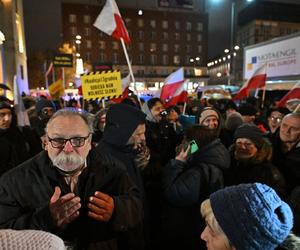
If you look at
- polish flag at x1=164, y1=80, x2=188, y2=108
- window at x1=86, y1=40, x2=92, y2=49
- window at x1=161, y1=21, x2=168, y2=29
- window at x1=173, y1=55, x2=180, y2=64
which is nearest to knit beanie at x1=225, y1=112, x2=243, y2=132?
polish flag at x1=164, y1=80, x2=188, y2=108

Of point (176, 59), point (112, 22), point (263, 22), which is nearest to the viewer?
point (112, 22)

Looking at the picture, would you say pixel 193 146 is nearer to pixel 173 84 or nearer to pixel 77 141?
pixel 77 141

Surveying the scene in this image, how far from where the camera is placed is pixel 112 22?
658cm

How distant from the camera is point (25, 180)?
1.98 metres

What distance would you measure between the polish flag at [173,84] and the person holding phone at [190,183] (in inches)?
173

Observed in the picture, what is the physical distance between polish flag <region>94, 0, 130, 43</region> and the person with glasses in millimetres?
4126

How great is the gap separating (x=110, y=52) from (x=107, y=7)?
229 ft

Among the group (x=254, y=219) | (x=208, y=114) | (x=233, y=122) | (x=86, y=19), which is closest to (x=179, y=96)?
(x=233, y=122)

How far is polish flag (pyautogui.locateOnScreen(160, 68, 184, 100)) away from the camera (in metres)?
7.28

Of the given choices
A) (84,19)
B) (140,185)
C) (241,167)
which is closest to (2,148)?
(140,185)

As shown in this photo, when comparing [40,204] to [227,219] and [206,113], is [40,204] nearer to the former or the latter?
Answer: [227,219]

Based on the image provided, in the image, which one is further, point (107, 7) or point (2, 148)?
point (107, 7)

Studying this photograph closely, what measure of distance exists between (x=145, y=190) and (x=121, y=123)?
0.73 metres

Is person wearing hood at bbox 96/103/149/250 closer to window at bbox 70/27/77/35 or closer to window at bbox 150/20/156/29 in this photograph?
window at bbox 70/27/77/35
